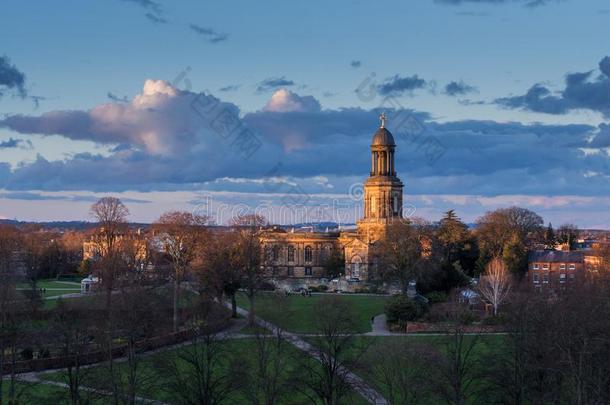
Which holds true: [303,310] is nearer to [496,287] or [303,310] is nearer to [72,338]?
[496,287]

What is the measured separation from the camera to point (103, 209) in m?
66.0

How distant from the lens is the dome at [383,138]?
8925 centimetres

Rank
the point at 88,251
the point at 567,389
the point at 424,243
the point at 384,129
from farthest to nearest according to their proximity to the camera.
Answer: the point at 88,251 < the point at 384,129 < the point at 424,243 < the point at 567,389

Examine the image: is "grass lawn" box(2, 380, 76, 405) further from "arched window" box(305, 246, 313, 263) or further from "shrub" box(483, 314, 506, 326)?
"arched window" box(305, 246, 313, 263)

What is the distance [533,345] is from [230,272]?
2684 centimetres

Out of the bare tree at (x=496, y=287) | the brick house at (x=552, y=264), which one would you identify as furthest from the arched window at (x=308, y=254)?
the bare tree at (x=496, y=287)

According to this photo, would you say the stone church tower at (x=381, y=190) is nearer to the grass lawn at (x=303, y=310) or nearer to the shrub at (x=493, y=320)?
the grass lawn at (x=303, y=310)

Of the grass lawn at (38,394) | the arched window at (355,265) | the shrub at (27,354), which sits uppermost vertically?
the arched window at (355,265)

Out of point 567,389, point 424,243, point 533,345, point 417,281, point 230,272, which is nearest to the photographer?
point 567,389

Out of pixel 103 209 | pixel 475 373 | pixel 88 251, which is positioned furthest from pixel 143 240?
pixel 475 373

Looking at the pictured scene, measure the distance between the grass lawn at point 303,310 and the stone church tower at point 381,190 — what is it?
1972 centimetres

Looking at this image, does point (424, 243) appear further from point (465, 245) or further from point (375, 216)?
point (375, 216)

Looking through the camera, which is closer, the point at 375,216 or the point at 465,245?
the point at 465,245

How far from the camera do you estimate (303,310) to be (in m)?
56.9
